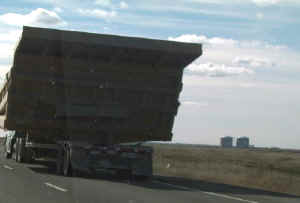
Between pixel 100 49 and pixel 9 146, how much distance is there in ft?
36.7

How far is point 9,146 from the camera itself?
27094 mm

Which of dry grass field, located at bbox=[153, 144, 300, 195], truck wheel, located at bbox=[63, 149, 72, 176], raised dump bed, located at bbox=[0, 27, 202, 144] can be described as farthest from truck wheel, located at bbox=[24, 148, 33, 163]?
truck wheel, located at bbox=[63, 149, 72, 176]

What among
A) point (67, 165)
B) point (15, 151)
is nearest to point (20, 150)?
point (15, 151)

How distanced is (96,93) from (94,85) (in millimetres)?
291

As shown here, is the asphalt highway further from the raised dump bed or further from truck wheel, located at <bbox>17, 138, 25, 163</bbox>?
truck wheel, located at <bbox>17, 138, 25, 163</bbox>

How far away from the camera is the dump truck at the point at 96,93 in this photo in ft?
57.3

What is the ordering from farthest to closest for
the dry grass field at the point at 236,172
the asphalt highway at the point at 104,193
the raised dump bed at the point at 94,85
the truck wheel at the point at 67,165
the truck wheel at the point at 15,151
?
the truck wheel at the point at 15,151 → the dry grass field at the point at 236,172 → the truck wheel at the point at 67,165 → the raised dump bed at the point at 94,85 → the asphalt highway at the point at 104,193

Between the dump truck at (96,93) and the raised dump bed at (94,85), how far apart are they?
1.1 inches

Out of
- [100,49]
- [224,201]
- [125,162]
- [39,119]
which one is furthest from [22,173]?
[224,201]

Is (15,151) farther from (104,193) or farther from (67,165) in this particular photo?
(104,193)

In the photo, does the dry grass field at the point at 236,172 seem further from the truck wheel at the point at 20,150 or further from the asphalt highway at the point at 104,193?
the truck wheel at the point at 20,150

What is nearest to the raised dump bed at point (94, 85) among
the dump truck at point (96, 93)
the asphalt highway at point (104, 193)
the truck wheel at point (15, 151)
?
the dump truck at point (96, 93)

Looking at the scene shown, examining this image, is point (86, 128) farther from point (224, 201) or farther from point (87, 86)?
point (224, 201)

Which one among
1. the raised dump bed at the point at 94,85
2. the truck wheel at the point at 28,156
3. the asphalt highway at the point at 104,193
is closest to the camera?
the asphalt highway at the point at 104,193
